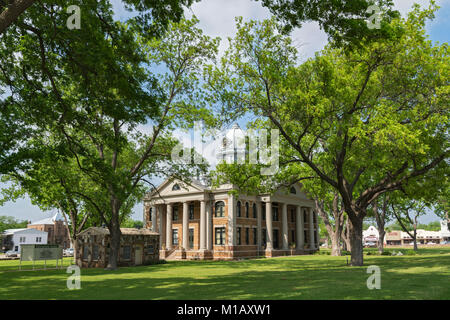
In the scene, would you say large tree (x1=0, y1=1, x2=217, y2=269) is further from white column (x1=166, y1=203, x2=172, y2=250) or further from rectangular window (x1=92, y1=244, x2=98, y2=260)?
white column (x1=166, y1=203, x2=172, y2=250)

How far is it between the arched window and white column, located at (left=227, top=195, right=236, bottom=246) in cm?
140

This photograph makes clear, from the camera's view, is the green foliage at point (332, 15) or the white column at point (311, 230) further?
the white column at point (311, 230)

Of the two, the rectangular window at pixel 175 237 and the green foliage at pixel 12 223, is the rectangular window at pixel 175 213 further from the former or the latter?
the green foliage at pixel 12 223

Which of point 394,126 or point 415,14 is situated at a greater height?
point 415,14

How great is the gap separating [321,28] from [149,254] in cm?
3077

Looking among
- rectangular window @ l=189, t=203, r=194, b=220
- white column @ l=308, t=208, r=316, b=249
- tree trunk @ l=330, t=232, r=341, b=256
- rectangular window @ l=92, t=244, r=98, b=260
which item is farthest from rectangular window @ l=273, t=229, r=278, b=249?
rectangular window @ l=92, t=244, r=98, b=260

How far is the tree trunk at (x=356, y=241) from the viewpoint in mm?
24250

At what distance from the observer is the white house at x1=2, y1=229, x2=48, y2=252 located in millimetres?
100062

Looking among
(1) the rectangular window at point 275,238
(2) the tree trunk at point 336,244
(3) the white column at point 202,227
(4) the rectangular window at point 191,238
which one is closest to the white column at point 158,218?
(4) the rectangular window at point 191,238

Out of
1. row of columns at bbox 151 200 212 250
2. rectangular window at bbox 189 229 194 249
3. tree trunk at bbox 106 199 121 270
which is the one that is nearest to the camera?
tree trunk at bbox 106 199 121 270

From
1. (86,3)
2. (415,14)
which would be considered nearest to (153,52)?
(86,3)

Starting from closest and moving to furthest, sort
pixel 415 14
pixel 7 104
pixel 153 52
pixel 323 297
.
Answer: pixel 323 297 → pixel 7 104 → pixel 415 14 → pixel 153 52

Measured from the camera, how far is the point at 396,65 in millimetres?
21078
